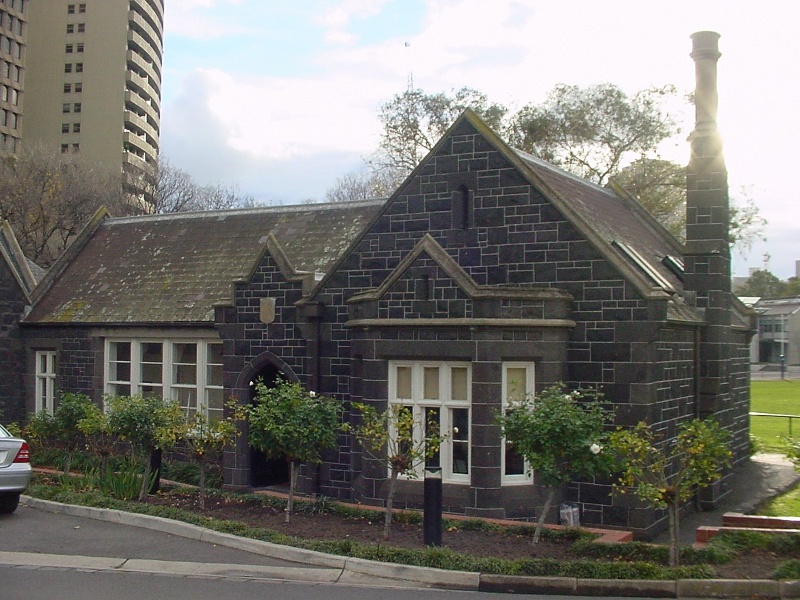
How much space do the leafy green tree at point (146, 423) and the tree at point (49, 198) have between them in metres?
29.2

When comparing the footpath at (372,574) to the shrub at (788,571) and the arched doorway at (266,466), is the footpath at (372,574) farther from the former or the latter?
the arched doorway at (266,466)

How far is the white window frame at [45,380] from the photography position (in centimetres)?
2241

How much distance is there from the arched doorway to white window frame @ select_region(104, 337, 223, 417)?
1567 mm

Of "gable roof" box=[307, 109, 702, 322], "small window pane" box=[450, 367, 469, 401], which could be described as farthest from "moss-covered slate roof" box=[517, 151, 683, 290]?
"small window pane" box=[450, 367, 469, 401]

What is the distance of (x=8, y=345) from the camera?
22.5 meters

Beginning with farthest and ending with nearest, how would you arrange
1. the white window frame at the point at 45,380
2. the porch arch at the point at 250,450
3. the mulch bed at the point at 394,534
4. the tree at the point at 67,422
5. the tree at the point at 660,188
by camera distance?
the tree at the point at 660,188
the white window frame at the point at 45,380
the porch arch at the point at 250,450
the tree at the point at 67,422
the mulch bed at the point at 394,534

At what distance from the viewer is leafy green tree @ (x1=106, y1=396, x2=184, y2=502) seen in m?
14.5

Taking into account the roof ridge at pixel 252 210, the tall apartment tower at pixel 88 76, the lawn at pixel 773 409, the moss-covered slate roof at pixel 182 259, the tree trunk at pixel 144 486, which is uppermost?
the tall apartment tower at pixel 88 76

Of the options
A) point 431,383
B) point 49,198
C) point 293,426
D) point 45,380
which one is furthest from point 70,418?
point 49,198

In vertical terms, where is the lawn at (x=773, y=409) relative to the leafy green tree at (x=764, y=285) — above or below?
below

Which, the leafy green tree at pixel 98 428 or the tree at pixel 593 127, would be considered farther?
the tree at pixel 593 127

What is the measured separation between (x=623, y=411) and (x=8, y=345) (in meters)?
16.1

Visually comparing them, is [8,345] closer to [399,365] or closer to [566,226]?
[399,365]

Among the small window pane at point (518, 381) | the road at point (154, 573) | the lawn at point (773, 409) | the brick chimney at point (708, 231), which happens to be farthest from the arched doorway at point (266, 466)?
the lawn at point (773, 409)
